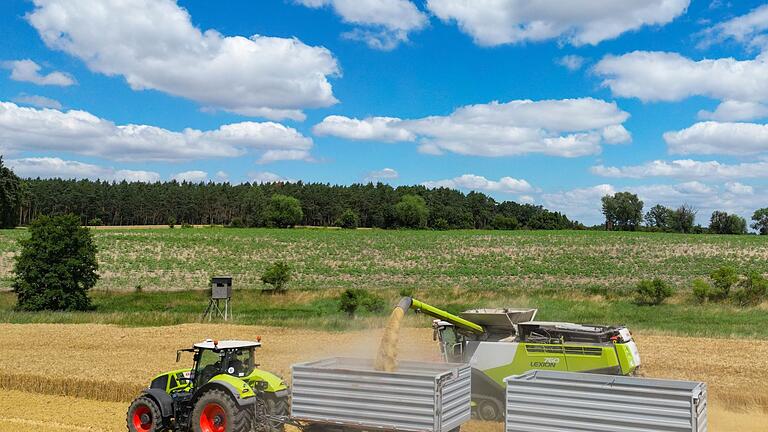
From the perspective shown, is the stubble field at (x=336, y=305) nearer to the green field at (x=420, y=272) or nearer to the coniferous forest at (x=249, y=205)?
the green field at (x=420, y=272)

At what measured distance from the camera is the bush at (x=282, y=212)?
13688 centimetres

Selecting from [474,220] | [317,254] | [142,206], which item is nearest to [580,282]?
[317,254]

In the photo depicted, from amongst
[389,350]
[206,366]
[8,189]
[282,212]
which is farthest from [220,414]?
[282,212]

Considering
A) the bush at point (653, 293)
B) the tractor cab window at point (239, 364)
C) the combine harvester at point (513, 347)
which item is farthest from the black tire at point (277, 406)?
the bush at point (653, 293)

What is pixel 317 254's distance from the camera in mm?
74875

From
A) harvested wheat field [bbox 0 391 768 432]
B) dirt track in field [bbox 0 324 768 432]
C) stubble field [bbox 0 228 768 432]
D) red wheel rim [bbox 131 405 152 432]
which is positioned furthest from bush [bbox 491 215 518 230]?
red wheel rim [bbox 131 405 152 432]

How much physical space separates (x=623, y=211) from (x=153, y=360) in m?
143

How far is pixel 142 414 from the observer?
1288cm

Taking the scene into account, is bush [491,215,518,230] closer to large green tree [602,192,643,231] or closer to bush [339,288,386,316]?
large green tree [602,192,643,231]

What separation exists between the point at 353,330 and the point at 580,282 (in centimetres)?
3551

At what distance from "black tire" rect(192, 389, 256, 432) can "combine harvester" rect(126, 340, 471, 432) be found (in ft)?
0.06

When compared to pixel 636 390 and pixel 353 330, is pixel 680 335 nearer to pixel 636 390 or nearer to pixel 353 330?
pixel 353 330

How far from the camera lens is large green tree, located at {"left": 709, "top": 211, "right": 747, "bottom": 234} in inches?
5512

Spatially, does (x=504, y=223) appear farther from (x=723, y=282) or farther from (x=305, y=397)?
(x=305, y=397)
